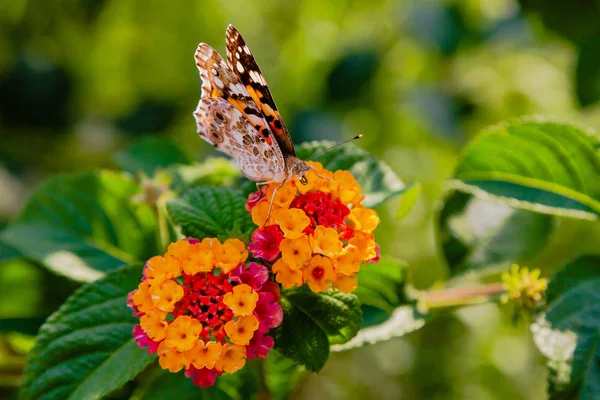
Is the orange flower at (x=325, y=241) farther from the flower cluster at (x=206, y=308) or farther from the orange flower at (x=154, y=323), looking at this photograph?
the orange flower at (x=154, y=323)

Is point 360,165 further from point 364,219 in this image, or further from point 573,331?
point 573,331

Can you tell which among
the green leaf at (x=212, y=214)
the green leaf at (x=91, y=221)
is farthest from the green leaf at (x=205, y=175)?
the green leaf at (x=212, y=214)

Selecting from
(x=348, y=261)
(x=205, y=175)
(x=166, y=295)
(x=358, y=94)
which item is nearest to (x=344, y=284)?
(x=348, y=261)

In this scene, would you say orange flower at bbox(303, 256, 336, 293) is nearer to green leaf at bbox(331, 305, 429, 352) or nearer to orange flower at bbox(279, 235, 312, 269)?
orange flower at bbox(279, 235, 312, 269)

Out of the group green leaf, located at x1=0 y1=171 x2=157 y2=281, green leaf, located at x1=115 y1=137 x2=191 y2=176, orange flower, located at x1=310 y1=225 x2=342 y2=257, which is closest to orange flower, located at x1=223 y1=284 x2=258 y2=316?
orange flower, located at x1=310 y1=225 x2=342 y2=257

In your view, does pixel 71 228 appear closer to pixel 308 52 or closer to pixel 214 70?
pixel 214 70

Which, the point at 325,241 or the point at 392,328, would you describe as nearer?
the point at 325,241
